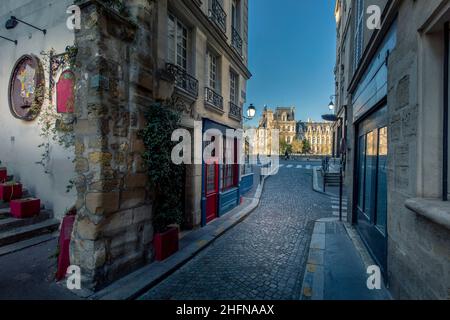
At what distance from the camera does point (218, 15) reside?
25.9ft

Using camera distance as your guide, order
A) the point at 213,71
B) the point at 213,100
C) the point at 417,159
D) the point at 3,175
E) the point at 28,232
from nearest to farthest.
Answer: the point at 417,159
the point at 28,232
the point at 3,175
the point at 213,100
the point at 213,71

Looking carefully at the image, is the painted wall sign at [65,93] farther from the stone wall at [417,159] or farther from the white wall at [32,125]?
the stone wall at [417,159]

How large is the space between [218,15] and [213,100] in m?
2.94

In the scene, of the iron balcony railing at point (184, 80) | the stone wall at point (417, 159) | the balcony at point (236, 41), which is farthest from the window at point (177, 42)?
the stone wall at point (417, 159)

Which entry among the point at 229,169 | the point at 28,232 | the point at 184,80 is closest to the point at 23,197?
the point at 28,232

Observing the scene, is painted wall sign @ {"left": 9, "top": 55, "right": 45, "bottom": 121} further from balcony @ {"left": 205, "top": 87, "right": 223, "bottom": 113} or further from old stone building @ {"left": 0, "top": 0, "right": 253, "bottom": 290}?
balcony @ {"left": 205, "top": 87, "right": 223, "bottom": 113}

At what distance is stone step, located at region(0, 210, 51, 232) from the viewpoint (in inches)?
197

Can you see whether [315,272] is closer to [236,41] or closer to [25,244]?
[25,244]

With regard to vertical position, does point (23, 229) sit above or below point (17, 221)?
below

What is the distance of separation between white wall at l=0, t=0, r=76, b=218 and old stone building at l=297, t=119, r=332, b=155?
8233cm

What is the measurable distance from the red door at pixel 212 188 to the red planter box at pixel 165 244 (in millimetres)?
2363

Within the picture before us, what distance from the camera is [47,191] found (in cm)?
605

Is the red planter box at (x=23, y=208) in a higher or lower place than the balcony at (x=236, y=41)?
lower

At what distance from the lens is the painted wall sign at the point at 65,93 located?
5375mm
